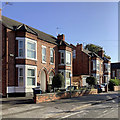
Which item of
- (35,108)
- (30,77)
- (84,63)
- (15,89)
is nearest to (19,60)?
(30,77)

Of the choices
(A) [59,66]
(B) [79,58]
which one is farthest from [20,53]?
(B) [79,58]

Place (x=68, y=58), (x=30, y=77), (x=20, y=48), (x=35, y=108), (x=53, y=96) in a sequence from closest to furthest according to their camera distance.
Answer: (x=35, y=108)
(x=53, y=96)
(x=20, y=48)
(x=30, y=77)
(x=68, y=58)

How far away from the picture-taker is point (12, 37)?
16.8 metres

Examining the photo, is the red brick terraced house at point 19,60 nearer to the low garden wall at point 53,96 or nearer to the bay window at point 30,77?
the bay window at point 30,77

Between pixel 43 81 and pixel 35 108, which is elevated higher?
pixel 43 81

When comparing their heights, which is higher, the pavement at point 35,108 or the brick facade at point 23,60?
the brick facade at point 23,60

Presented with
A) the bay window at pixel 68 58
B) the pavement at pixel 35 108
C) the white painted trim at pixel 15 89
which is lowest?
the pavement at pixel 35 108

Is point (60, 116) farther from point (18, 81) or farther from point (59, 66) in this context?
point (59, 66)

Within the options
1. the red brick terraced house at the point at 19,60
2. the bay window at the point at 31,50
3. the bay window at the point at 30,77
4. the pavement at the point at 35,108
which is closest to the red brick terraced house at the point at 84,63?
the red brick terraced house at the point at 19,60

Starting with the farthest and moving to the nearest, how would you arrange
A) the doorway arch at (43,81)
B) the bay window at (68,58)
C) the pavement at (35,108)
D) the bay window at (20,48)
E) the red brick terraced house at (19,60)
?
the bay window at (68,58) → the doorway arch at (43,81) → the bay window at (20,48) → the red brick terraced house at (19,60) → the pavement at (35,108)

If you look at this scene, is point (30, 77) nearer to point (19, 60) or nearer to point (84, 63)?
point (19, 60)

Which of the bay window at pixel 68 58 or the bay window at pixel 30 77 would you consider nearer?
the bay window at pixel 30 77

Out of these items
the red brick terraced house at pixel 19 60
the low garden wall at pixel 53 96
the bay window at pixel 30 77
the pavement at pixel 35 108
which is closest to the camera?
the pavement at pixel 35 108

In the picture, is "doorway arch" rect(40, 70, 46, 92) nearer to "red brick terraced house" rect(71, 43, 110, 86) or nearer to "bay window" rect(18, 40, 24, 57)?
"bay window" rect(18, 40, 24, 57)
